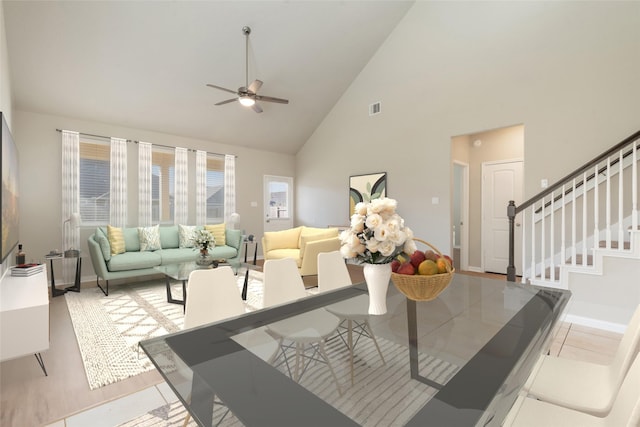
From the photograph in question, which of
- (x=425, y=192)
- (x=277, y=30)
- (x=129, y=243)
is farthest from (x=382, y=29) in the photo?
(x=129, y=243)

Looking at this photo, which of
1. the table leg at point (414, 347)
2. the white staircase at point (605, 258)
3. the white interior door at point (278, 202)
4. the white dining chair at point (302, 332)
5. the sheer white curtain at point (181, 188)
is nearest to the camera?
the table leg at point (414, 347)

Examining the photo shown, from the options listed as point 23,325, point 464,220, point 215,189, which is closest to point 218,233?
point 215,189

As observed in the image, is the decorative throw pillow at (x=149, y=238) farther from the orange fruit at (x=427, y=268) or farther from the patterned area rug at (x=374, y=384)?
the orange fruit at (x=427, y=268)

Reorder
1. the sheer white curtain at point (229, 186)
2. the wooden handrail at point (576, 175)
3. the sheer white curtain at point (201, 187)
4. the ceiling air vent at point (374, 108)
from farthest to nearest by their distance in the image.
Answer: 1. the sheer white curtain at point (229, 186)
2. the sheer white curtain at point (201, 187)
3. the ceiling air vent at point (374, 108)
4. the wooden handrail at point (576, 175)

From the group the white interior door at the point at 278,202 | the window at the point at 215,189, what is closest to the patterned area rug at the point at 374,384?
the window at the point at 215,189

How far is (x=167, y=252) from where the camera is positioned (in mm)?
4867

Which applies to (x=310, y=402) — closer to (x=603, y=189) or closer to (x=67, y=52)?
(x=603, y=189)

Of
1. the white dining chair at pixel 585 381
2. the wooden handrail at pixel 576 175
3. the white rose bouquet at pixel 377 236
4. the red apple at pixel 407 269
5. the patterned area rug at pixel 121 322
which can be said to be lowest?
the patterned area rug at pixel 121 322

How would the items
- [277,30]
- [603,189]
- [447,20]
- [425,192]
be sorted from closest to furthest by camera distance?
[603,189]
[277,30]
[447,20]
[425,192]

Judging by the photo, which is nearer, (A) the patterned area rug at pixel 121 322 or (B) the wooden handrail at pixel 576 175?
(A) the patterned area rug at pixel 121 322

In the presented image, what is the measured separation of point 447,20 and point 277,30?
282cm

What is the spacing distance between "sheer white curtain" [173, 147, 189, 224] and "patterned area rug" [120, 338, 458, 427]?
5.48 m

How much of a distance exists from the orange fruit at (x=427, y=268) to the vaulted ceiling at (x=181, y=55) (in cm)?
439

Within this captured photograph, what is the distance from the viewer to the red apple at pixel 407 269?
139cm
